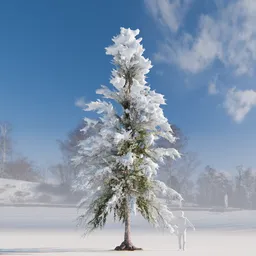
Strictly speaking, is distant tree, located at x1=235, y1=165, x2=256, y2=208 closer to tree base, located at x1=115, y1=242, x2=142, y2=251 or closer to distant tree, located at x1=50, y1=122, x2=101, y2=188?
distant tree, located at x1=50, y1=122, x2=101, y2=188

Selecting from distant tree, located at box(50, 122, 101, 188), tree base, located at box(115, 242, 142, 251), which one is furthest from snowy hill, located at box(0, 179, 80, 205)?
tree base, located at box(115, 242, 142, 251)

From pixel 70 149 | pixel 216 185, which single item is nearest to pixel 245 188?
pixel 216 185

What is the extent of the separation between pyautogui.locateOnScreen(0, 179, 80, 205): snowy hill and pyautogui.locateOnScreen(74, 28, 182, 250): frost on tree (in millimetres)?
38079

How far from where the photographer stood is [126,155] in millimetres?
15977

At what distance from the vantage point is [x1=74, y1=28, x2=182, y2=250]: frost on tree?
16547mm

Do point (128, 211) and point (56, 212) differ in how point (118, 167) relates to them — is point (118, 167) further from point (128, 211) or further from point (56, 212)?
point (56, 212)

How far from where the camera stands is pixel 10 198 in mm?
54125

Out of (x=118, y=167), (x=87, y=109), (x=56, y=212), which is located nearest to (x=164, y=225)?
(x=118, y=167)

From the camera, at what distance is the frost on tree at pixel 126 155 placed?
54.3ft

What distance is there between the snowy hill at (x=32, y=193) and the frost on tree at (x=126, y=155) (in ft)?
125

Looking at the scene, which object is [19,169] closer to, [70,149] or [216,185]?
[70,149]

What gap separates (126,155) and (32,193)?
1742 inches

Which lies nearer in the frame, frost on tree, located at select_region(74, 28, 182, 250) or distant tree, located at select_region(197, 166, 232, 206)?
frost on tree, located at select_region(74, 28, 182, 250)

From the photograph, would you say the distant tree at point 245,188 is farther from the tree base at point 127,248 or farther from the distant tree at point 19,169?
the tree base at point 127,248
